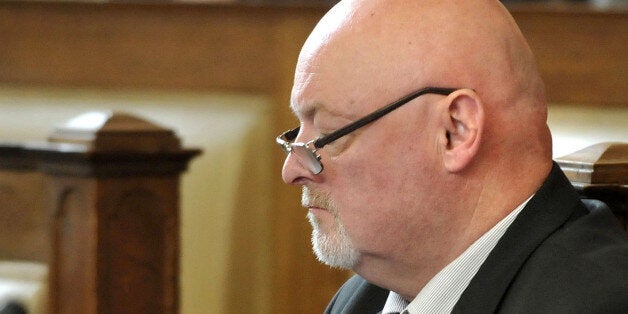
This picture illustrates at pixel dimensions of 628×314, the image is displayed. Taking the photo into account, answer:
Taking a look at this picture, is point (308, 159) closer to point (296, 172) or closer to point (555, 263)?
point (296, 172)

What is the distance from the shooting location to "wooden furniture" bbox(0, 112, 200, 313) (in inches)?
111

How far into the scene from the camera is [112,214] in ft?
9.36

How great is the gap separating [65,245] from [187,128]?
3.94 ft

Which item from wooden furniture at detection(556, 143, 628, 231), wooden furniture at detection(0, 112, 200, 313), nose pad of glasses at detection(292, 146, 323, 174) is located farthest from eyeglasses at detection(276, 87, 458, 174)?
wooden furniture at detection(0, 112, 200, 313)

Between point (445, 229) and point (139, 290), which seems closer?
point (445, 229)

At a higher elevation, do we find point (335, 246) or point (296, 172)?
point (296, 172)

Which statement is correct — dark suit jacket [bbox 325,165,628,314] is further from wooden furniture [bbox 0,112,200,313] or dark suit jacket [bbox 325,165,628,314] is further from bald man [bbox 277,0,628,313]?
wooden furniture [bbox 0,112,200,313]

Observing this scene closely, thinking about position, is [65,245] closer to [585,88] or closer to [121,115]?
[121,115]

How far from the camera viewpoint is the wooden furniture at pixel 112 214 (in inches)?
111

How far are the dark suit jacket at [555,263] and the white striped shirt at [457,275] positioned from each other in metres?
0.06

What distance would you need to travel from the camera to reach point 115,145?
288 cm

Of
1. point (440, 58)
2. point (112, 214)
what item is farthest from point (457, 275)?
point (112, 214)

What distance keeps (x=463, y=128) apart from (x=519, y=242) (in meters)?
0.21

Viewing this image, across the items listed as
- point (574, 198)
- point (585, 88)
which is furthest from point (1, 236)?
point (574, 198)
